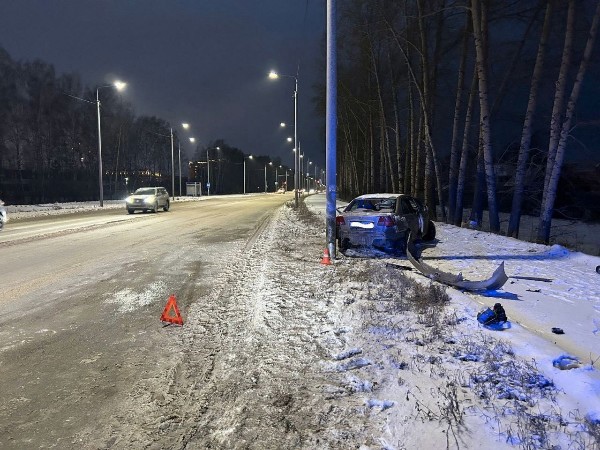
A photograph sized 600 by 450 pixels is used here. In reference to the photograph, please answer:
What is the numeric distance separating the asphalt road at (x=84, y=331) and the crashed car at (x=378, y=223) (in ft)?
10.1

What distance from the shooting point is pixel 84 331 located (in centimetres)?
544

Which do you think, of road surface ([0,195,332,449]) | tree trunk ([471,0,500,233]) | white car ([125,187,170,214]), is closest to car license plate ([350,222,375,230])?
road surface ([0,195,332,449])

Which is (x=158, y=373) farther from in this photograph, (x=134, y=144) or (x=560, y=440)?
(x=134, y=144)

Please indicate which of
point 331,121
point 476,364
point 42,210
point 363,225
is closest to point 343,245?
point 363,225

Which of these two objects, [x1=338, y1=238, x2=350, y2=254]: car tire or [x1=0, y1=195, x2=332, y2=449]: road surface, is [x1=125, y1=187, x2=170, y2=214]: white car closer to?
[x1=0, y1=195, x2=332, y2=449]: road surface

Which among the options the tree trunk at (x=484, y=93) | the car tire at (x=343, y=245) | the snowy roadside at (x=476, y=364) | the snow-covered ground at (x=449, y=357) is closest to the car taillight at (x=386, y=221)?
the car tire at (x=343, y=245)

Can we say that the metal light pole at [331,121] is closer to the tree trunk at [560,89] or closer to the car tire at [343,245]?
the car tire at [343,245]

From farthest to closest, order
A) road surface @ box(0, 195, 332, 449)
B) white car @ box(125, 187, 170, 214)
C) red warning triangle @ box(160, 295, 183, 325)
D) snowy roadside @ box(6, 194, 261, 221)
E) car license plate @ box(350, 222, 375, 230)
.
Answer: white car @ box(125, 187, 170, 214), snowy roadside @ box(6, 194, 261, 221), car license plate @ box(350, 222, 375, 230), red warning triangle @ box(160, 295, 183, 325), road surface @ box(0, 195, 332, 449)

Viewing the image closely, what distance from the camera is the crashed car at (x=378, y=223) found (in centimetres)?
1052

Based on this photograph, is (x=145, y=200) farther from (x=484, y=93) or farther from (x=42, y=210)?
(x=484, y=93)

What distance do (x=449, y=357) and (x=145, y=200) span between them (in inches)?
1066

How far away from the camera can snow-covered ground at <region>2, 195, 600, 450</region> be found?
3078 millimetres

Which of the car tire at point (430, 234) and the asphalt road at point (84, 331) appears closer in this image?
the asphalt road at point (84, 331)

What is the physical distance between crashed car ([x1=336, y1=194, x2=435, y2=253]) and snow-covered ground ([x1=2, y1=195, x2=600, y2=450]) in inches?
64.6
